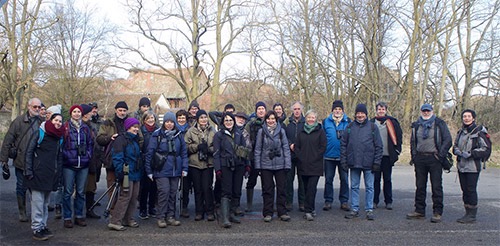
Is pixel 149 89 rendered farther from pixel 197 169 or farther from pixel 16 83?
pixel 197 169

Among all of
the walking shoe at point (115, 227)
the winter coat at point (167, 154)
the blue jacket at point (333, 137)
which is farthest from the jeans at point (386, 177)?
the walking shoe at point (115, 227)

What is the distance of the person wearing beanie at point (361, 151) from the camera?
305 inches

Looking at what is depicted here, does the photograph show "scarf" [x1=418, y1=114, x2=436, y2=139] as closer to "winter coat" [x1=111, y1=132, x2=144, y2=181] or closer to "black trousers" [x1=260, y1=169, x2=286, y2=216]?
"black trousers" [x1=260, y1=169, x2=286, y2=216]

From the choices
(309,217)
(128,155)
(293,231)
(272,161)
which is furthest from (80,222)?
(309,217)

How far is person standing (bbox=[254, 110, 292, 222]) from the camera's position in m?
7.51

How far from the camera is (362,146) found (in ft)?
25.4

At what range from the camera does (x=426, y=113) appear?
771cm

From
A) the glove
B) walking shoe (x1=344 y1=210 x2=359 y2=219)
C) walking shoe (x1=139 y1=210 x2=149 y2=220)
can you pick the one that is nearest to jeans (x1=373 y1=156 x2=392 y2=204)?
walking shoe (x1=344 y1=210 x2=359 y2=219)

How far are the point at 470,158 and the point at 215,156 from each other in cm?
401

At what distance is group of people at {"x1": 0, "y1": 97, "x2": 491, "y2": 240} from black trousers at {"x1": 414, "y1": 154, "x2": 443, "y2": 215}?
0.05ft

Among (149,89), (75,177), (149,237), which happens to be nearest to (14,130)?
(75,177)

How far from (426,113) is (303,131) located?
2.03 meters

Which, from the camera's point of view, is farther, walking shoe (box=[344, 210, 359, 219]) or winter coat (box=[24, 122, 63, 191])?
walking shoe (box=[344, 210, 359, 219])

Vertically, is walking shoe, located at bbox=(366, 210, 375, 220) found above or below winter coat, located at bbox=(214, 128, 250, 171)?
below
